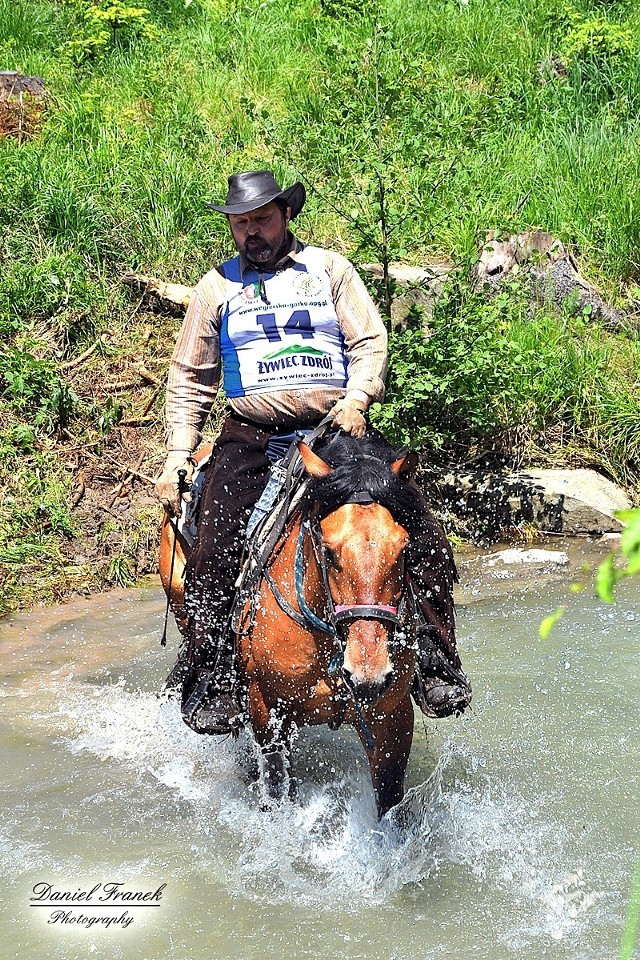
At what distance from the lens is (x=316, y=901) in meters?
4.33

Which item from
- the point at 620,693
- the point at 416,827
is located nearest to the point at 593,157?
the point at 620,693

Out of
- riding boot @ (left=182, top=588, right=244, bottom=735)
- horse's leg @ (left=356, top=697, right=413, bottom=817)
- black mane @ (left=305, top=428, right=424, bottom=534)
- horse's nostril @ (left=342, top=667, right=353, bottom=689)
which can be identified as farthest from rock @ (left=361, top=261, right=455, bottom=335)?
horse's nostril @ (left=342, top=667, right=353, bottom=689)

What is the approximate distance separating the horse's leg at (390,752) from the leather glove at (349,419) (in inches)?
41.0

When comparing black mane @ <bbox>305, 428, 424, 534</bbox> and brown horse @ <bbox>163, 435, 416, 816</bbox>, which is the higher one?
black mane @ <bbox>305, 428, 424, 534</bbox>

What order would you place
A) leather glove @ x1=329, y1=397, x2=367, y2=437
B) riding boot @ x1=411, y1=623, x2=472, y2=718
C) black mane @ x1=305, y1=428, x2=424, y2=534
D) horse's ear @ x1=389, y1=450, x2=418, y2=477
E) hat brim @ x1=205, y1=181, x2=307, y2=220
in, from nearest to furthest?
black mane @ x1=305, y1=428, x2=424, y2=534 → horse's ear @ x1=389, y1=450, x2=418, y2=477 → leather glove @ x1=329, y1=397, x2=367, y2=437 → riding boot @ x1=411, y1=623, x2=472, y2=718 → hat brim @ x1=205, y1=181, x2=307, y2=220

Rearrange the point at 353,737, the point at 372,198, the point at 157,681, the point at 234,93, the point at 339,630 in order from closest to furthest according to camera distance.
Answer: the point at 339,630
the point at 353,737
the point at 157,681
the point at 372,198
the point at 234,93

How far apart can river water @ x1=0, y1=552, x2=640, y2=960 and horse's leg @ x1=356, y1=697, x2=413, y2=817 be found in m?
0.13

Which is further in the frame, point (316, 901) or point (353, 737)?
point (353, 737)

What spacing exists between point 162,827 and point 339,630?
1.93m

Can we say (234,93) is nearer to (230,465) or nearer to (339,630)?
(230,465)

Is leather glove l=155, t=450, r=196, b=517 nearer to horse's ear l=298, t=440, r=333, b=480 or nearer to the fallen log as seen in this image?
horse's ear l=298, t=440, r=333, b=480

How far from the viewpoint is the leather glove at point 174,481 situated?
16.6 feet

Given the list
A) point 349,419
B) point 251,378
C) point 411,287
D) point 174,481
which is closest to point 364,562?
point 349,419
